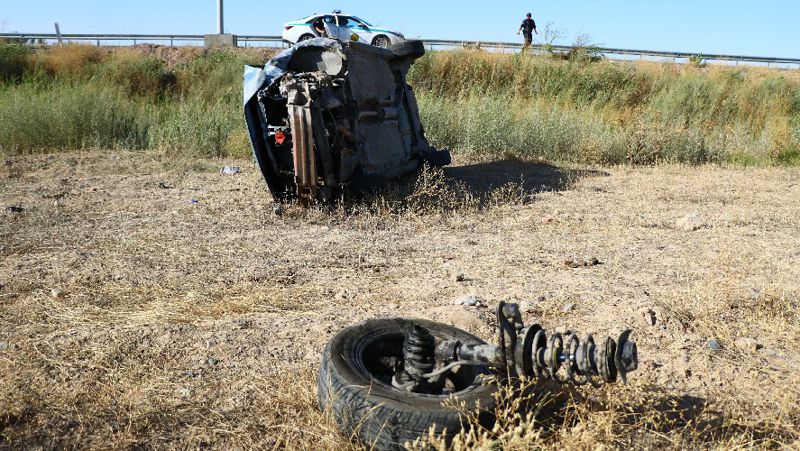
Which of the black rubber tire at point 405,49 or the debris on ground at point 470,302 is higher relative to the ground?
the black rubber tire at point 405,49

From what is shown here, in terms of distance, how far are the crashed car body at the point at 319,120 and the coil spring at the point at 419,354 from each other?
4147 mm

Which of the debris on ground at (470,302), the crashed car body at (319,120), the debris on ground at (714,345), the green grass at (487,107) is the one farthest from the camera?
the green grass at (487,107)

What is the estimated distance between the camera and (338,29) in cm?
2006

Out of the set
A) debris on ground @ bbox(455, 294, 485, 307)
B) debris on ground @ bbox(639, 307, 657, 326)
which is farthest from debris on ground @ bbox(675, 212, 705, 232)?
debris on ground @ bbox(455, 294, 485, 307)

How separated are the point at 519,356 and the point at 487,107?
35.7ft

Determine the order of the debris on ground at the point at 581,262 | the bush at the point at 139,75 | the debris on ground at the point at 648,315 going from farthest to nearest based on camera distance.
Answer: the bush at the point at 139,75 → the debris on ground at the point at 581,262 → the debris on ground at the point at 648,315

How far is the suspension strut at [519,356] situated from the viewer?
2723 mm

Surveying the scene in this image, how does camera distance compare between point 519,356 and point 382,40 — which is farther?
point 382,40

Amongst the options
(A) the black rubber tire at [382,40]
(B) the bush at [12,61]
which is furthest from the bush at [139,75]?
(A) the black rubber tire at [382,40]

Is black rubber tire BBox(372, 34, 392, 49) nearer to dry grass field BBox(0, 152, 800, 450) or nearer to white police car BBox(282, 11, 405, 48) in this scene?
white police car BBox(282, 11, 405, 48)

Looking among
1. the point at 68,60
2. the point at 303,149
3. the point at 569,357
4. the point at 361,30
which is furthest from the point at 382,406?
the point at 68,60

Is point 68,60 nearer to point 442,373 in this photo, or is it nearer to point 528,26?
point 528,26

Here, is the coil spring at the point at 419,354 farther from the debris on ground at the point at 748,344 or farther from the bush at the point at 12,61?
the bush at the point at 12,61

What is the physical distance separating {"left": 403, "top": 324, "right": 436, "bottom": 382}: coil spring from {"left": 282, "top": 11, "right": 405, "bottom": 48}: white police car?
1712 cm
